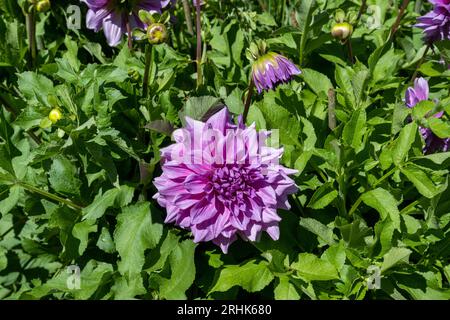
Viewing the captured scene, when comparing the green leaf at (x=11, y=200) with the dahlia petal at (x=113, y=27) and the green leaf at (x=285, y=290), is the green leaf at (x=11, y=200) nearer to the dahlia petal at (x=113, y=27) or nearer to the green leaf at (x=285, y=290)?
the dahlia petal at (x=113, y=27)

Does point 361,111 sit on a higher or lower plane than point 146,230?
higher

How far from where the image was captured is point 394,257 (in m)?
1.39

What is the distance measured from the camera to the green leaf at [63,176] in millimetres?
1615

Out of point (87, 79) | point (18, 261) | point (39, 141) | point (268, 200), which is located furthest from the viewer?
point (18, 261)

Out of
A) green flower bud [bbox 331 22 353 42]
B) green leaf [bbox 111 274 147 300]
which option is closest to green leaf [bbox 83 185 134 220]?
green leaf [bbox 111 274 147 300]

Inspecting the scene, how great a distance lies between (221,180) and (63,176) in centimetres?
52

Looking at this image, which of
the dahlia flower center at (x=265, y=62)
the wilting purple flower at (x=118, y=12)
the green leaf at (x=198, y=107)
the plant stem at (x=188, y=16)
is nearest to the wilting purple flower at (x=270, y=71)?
the dahlia flower center at (x=265, y=62)

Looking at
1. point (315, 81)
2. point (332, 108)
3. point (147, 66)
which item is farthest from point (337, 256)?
point (147, 66)

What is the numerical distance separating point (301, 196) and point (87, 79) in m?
0.73

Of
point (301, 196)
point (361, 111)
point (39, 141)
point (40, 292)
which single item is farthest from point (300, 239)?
point (39, 141)

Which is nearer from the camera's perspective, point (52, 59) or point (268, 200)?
point (268, 200)

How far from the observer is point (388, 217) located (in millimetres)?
1464

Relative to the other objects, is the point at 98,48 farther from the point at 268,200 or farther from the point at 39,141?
the point at 268,200

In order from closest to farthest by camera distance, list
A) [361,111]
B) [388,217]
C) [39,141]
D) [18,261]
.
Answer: [388,217] < [361,111] < [39,141] < [18,261]
